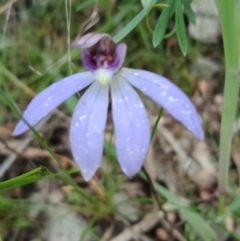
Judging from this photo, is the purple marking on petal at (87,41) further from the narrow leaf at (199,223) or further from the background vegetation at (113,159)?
the narrow leaf at (199,223)

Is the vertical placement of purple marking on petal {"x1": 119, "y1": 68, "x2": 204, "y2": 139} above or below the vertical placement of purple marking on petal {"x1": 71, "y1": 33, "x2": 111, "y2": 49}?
below

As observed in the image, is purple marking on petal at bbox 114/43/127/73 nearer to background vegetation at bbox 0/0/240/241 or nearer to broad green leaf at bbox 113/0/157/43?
broad green leaf at bbox 113/0/157/43

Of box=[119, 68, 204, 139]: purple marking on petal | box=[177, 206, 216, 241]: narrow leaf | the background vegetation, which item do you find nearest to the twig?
the background vegetation

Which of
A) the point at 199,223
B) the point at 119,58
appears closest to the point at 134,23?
the point at 119,58

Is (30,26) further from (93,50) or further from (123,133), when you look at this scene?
(123,133)

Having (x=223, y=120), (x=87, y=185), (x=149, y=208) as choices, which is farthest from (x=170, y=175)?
(x=223, y=120)

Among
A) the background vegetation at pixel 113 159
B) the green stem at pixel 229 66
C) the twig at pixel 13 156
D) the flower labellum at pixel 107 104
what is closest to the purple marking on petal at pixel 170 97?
the flower labellum at pixel 107 104
